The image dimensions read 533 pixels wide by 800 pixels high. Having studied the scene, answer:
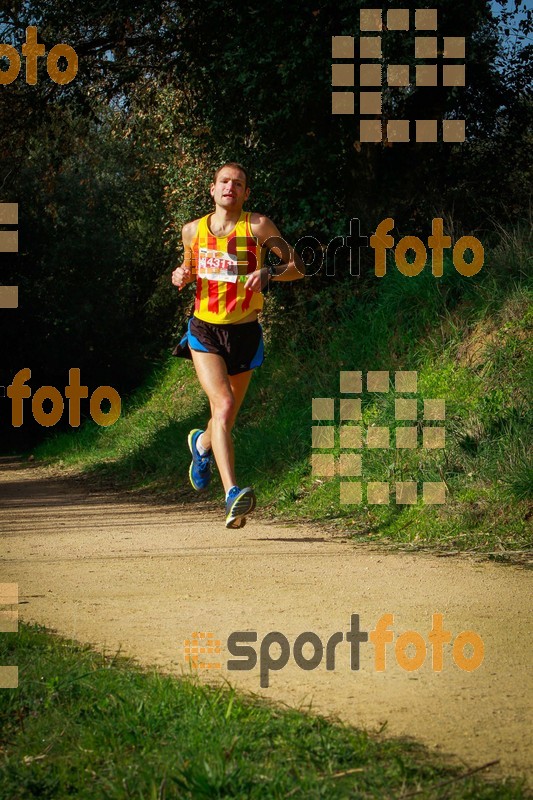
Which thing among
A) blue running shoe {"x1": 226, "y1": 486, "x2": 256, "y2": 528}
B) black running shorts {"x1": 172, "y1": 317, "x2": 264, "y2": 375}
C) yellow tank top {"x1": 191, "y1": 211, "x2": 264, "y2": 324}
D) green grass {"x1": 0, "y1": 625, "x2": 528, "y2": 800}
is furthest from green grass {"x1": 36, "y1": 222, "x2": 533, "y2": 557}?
green grass {"x1": 0, "y1": 625, "x2": 528, "y2": 800}

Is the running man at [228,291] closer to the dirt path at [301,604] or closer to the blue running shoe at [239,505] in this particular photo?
the blue running shoe at [239,505]

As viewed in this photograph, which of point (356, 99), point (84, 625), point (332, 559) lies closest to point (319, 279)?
point (356, 99)

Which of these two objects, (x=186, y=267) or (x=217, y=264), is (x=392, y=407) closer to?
(x=217, y=264)

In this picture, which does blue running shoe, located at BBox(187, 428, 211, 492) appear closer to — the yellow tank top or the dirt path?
the dirt path

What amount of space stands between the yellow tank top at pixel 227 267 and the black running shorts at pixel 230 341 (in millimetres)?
97

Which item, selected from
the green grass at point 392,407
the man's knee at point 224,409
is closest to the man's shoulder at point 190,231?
the man's knee at point 224,409

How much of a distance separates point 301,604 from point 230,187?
2797 millimetres

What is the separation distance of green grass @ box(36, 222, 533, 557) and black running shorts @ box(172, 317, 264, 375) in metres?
1.70

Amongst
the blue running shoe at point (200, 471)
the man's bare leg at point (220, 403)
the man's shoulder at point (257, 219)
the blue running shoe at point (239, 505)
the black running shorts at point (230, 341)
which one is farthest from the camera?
the blue running shoe at point (200, 471)

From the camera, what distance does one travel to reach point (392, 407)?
31.1 feet

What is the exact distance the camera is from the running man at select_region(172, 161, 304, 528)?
22.4 ft

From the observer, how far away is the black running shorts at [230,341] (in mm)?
7258

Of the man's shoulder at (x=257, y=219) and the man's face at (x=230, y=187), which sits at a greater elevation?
the man's face at (x=230, y=187)

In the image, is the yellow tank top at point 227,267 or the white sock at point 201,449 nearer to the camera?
the yellow tank top at point 227,267
